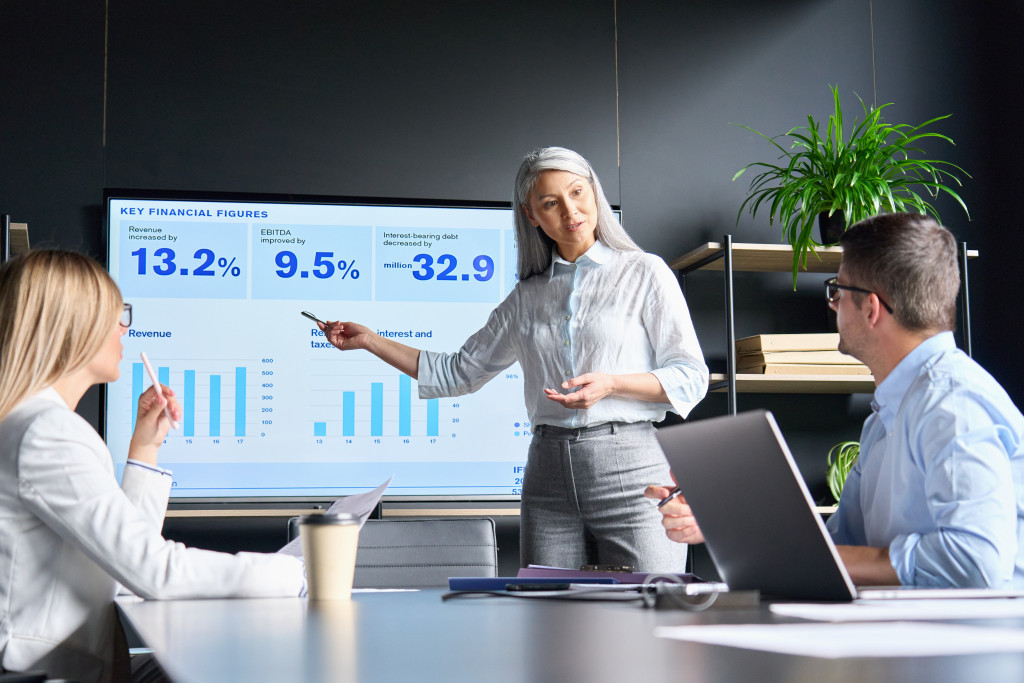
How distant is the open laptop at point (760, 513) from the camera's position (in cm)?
109

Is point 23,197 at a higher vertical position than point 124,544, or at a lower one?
higher

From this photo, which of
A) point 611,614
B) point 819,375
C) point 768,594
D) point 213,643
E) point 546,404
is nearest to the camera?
point 213,643

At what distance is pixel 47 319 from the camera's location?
150 centimetres

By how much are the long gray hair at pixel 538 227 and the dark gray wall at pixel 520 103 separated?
118 centimetres

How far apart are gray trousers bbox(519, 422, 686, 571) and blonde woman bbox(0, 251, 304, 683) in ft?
3.18

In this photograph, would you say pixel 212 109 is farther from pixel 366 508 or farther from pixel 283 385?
pixel 366 508

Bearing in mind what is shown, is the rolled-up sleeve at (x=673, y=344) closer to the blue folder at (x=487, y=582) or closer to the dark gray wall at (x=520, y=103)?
the blue folder at (x=487, y=582)

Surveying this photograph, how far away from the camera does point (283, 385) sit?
3520 mm

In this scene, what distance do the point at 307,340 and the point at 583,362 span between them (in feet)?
4.70

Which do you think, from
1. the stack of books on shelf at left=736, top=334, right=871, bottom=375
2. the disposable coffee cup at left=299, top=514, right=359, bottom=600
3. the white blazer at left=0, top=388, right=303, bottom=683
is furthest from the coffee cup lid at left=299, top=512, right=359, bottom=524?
the stack of books on shelf at left=736, top=334, right=871, bottom=375

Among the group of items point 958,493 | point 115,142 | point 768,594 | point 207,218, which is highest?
point 115,142

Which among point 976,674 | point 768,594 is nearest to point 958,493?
point 768,594

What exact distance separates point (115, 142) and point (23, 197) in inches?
14.3

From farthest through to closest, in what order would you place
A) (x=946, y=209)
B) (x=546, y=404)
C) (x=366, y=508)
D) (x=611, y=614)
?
(x=946, y=209) < (x=546, y=404) < (x=366, y=508) < (x=611, y=614)
